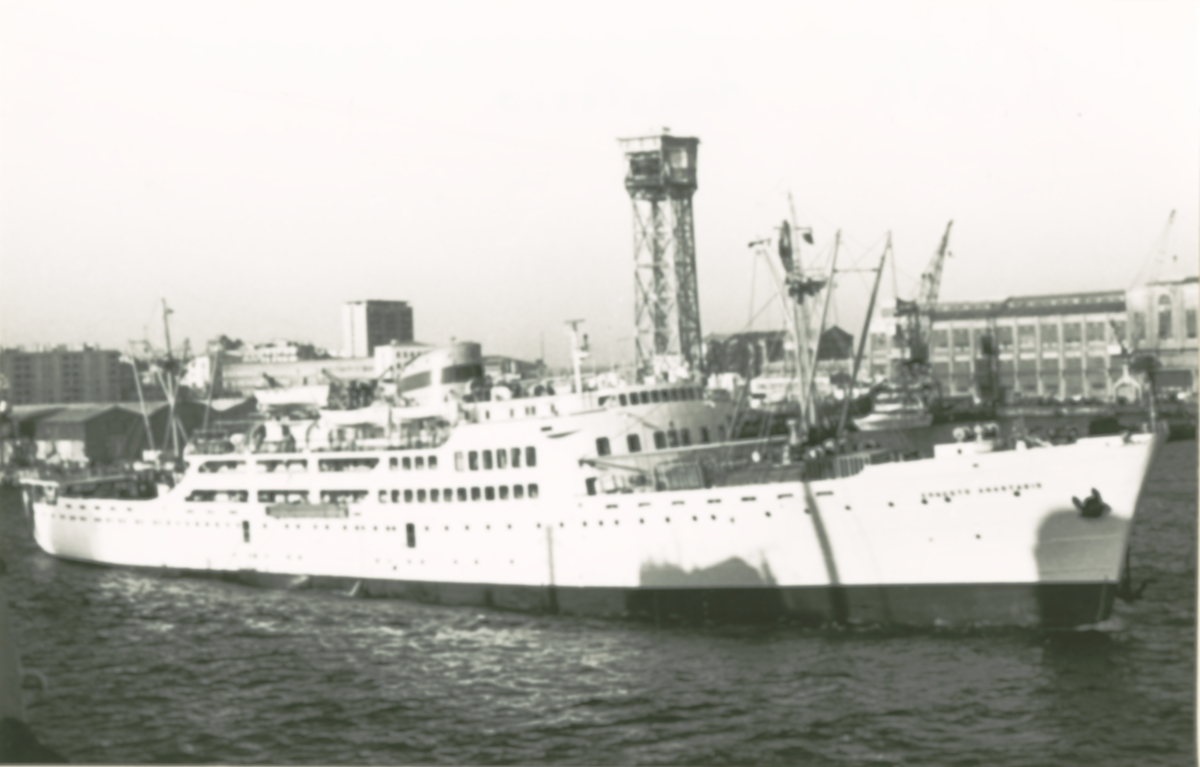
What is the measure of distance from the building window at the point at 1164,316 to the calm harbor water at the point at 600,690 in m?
4.08

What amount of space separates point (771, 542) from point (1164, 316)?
27.1ft

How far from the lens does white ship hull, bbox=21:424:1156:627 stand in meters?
14.8

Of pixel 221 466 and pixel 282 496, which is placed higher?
pixel 221 466

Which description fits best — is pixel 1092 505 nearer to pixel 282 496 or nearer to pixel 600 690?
pixel 600 690

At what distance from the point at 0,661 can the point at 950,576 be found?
445 inches

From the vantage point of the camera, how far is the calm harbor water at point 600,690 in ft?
38.1

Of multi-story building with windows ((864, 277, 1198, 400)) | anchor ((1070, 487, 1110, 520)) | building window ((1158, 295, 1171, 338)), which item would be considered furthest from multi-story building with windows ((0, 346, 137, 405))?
building window ((1158, 295, 1171, 338))

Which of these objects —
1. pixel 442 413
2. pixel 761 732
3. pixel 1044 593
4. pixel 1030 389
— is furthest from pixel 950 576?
pixel 1030 389

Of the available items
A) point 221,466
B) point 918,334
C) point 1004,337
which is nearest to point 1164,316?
point 1004,337

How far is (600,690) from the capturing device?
531 inches

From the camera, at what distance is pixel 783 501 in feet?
51.9

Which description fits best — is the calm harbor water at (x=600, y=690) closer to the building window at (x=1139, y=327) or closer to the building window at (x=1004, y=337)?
the building window at (x=1139, y=327)

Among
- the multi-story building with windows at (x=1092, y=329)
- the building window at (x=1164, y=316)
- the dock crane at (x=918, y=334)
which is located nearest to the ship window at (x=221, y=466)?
the multi-story building with windows at (x=1092, y=329)

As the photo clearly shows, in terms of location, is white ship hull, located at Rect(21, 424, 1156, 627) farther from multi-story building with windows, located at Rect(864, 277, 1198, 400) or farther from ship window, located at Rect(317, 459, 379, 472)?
multi-story building with windows, located at Rect(864, 277, 1198, 400)
